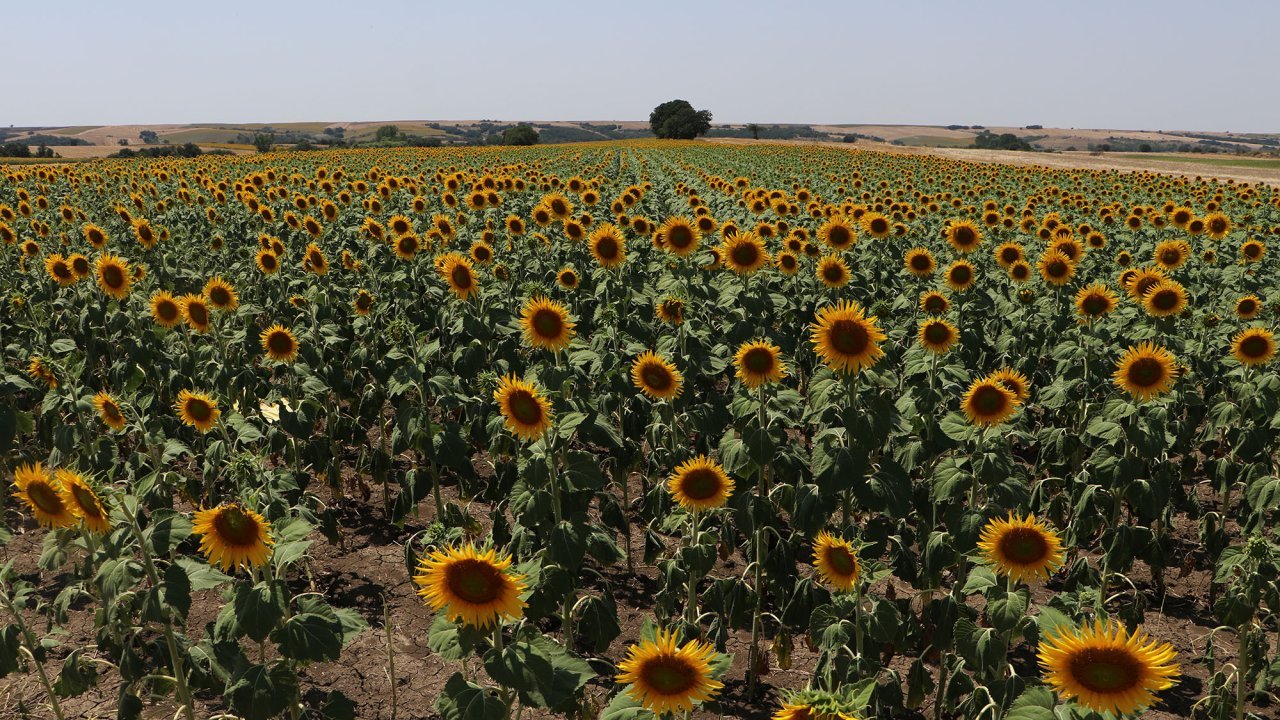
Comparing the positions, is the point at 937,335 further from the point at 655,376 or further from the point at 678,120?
the point at 678,120

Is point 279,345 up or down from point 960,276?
down

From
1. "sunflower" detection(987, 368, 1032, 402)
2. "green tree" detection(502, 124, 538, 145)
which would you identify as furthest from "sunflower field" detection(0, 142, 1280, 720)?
"green tree" detection(502, 124, 538, 145)

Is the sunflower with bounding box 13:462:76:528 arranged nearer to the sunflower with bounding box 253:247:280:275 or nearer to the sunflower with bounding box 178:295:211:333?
the sunflower with bounding box 178:295:211:333

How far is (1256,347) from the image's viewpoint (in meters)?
6.05

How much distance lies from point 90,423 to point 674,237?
5415 mm

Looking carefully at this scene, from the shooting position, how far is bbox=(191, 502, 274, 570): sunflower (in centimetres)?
327

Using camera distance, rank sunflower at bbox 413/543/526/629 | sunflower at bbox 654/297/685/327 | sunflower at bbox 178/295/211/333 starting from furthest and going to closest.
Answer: sunflower at bbox 178/295/211/333, sunflower at bbox 654/297/685/327, sunflower at bbox 413/543/526/629

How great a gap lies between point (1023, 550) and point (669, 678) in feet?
6.15

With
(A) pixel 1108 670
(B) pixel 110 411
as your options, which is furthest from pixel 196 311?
(A) pixel 1108 670

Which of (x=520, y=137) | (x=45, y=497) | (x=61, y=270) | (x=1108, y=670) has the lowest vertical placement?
(x=1108, y=670)

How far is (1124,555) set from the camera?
5.22 meters

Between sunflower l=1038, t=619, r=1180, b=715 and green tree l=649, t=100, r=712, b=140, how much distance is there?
360 ft

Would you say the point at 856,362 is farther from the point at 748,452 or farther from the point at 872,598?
the point at 872,598

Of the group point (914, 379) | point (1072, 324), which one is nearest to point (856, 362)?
point (914, 379)
